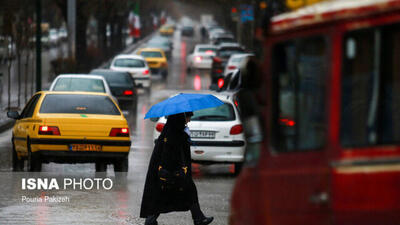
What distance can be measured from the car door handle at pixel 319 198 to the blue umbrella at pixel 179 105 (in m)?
4.86

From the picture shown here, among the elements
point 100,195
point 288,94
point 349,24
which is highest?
point 349,24

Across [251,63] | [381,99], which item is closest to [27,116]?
[251,63]

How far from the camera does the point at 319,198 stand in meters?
5.21

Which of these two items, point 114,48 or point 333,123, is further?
point 114,48

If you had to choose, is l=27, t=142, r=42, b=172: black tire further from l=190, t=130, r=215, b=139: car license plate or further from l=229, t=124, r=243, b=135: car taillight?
l=229, t=124, r=243, b=135: car taillight

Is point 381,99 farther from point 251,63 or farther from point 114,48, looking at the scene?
point 114,48

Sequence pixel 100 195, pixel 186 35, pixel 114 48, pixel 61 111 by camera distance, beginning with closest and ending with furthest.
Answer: pixel 100 195 → pixel 61 111 → pixel 114 48 → pixel 186 35

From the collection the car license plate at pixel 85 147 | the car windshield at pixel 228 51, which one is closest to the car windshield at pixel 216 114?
the car license plate at pixel 85 147

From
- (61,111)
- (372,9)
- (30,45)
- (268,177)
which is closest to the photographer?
(372,9)

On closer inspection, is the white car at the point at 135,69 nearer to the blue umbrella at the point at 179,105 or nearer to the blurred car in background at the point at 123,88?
the blurred car in background at the point at 123,88

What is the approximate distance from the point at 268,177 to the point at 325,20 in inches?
42.4

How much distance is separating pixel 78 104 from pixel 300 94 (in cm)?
1057

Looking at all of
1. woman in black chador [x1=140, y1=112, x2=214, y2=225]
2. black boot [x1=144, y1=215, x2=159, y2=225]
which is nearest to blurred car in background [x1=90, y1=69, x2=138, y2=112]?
woman in black chador [x1=140, y1=112, x2=214, y2=225]

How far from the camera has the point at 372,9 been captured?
16.3 feet
